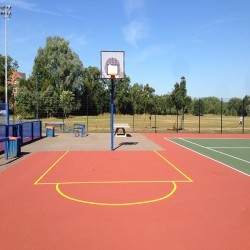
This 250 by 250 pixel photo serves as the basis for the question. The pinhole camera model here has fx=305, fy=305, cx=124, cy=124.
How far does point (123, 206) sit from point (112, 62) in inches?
471

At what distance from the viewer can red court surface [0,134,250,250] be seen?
19.0 feet

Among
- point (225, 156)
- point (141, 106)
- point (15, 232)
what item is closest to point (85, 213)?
point (15, 232)

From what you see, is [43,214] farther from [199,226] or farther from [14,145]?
[14,145]

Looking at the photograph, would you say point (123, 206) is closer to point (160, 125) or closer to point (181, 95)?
point (181, 95)

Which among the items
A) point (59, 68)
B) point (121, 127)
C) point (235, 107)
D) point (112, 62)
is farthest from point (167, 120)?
point (112, 62)

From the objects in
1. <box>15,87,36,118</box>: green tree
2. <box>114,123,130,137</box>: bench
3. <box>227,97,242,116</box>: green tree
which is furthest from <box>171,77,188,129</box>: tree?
<box>227,97,242,116</box>: green tree

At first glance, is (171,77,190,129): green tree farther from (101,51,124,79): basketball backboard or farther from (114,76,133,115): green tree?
(114,76,133,115): green tree

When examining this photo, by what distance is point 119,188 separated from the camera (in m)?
9.47

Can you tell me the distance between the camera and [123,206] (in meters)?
7.74

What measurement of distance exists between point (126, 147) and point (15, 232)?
13.2 meters

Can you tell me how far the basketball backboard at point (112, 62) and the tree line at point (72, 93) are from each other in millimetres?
13470

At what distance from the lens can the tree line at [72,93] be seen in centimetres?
4544

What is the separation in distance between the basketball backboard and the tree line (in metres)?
13.5

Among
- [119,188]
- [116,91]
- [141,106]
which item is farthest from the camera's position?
[116,91]
